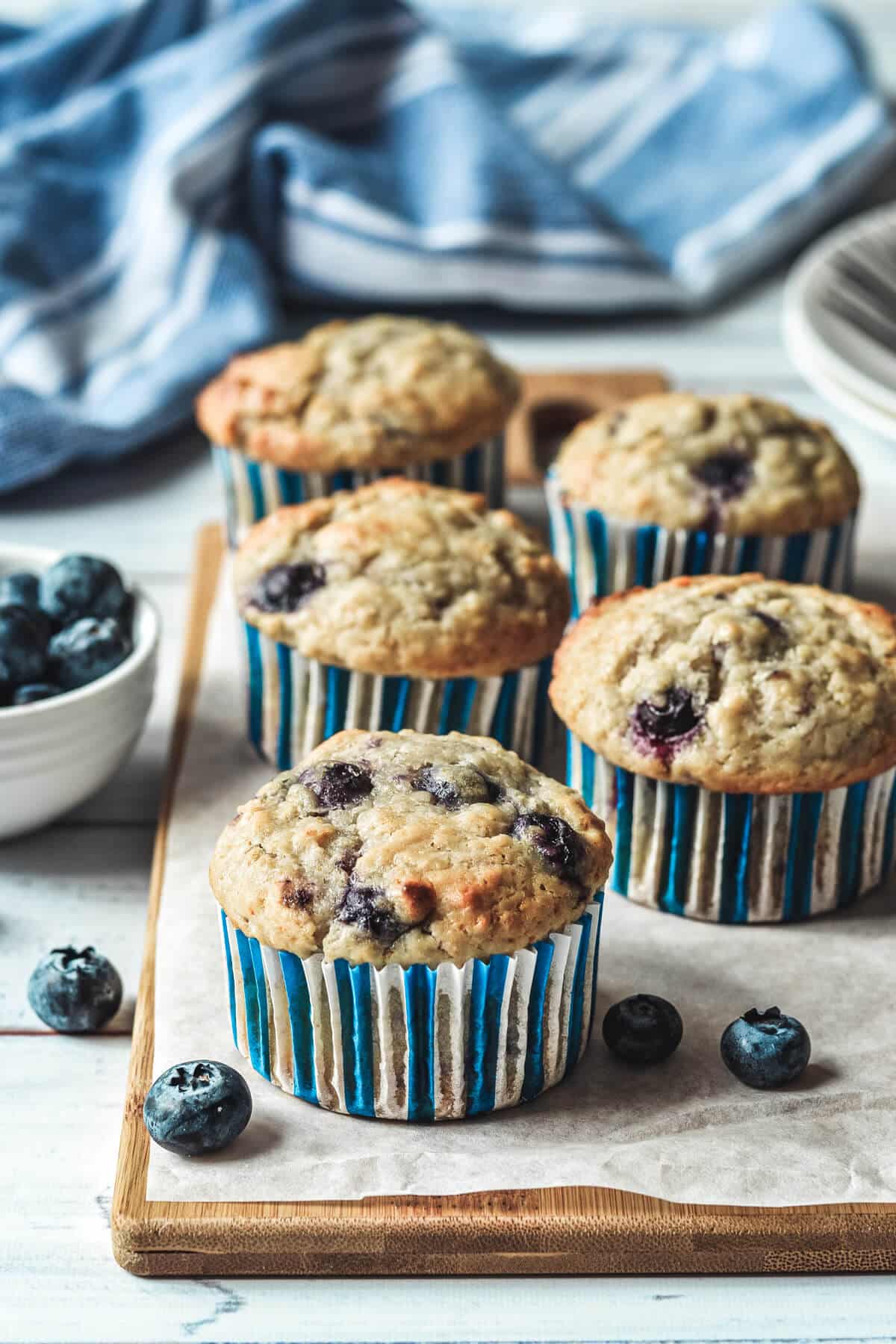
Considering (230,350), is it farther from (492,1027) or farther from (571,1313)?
(571,1313)

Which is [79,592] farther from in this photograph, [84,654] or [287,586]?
[287,586]

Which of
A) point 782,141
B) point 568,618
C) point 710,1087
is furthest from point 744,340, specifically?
point 710,1087

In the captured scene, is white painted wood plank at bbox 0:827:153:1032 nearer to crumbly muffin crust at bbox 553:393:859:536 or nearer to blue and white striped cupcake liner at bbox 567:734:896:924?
blue and white striped cupcake liner at bbox 567:734:896:924

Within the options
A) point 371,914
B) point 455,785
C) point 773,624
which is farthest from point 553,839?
point 773,624

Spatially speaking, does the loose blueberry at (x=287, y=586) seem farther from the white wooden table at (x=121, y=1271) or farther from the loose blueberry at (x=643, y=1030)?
the loose blueberry at (x=643, y=1030)

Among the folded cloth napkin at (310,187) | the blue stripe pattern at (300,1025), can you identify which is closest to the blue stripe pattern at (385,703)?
the blue stripe pattern at (300,1025)

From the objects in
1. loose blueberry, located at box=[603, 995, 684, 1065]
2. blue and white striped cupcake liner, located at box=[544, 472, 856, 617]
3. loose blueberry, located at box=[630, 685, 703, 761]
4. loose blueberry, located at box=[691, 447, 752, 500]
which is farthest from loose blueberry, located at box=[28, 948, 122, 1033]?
loose blueberry, located at box=[691, 447, 752, 500]
